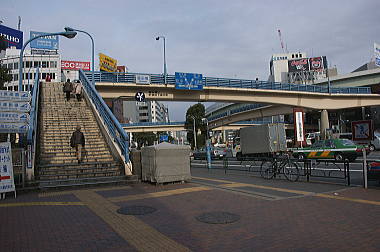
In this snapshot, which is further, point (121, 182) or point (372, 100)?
point (372, 100)

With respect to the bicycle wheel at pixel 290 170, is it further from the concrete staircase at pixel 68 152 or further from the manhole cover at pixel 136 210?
the manhole cover at pixel 136 210

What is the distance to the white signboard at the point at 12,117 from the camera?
9999 millimetres

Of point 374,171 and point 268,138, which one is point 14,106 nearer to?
point 374,171

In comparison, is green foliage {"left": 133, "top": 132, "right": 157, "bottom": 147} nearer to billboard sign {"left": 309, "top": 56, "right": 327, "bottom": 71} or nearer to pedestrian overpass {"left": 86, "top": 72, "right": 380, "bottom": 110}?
billboard sign {"left": 309, "top": 56, "right": 327, "bottom": 71}

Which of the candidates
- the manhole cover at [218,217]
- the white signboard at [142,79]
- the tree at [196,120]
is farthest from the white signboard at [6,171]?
the tree at [196,120]

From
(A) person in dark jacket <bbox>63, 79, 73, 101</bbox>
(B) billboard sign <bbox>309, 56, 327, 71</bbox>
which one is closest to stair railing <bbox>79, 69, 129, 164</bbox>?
(A) person in dark jacket <bbox>63, 79, 73, 101</bbox>

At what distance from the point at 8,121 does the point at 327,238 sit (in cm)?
1018

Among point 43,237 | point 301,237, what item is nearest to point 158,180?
point 43,237

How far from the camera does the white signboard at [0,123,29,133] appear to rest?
9991 mm

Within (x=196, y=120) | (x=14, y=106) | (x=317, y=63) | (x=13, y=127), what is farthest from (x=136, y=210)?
(x=317, y=63)

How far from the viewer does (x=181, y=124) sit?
77.3m

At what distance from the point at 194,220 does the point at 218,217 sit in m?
0.57

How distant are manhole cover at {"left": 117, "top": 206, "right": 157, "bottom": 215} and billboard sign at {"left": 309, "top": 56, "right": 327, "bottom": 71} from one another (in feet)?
326

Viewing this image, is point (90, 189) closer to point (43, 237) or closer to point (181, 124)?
point (43, 237)
